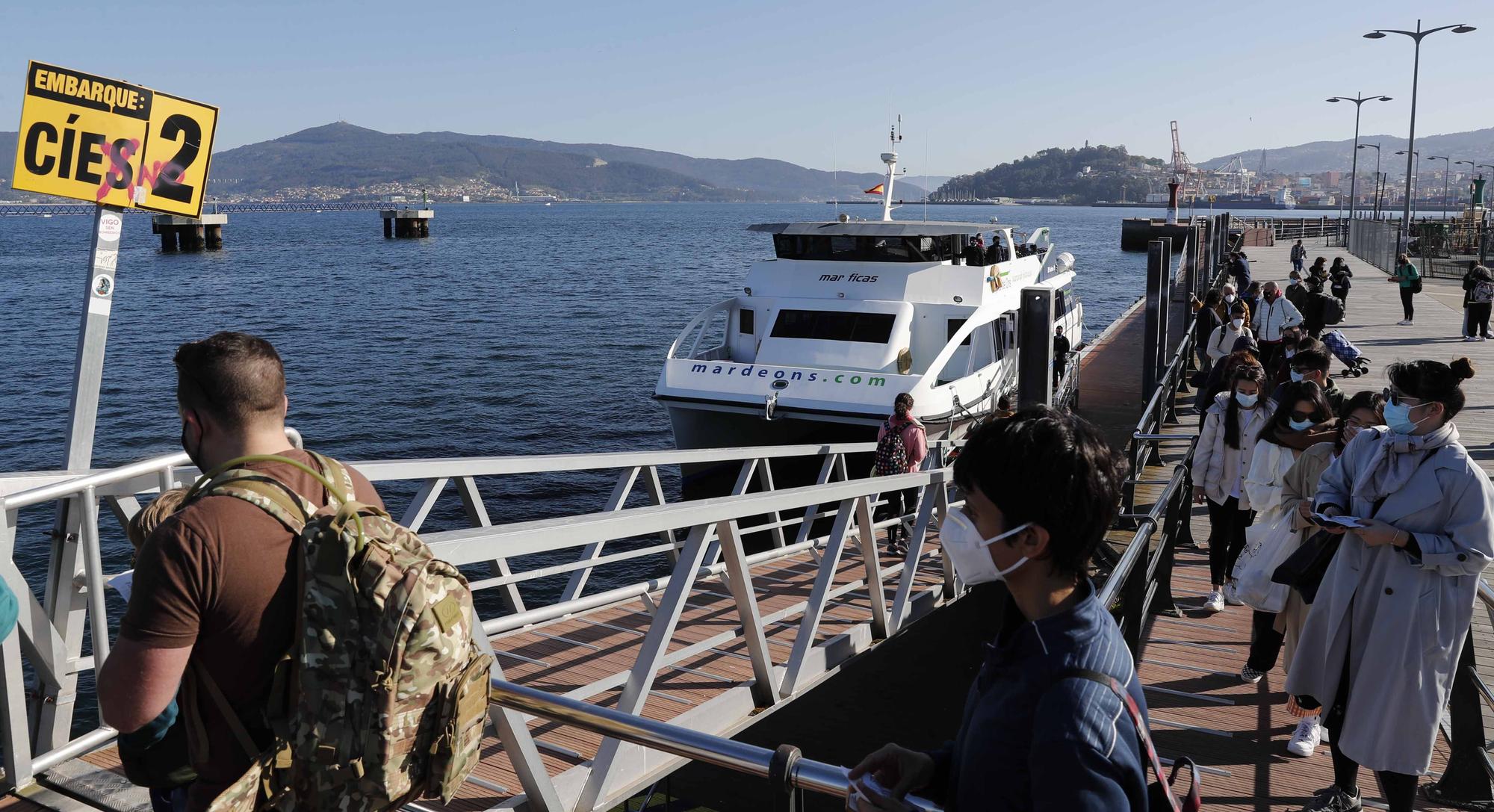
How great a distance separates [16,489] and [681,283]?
194 ft

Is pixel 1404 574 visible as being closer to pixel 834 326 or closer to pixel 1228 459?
pixel 1228 459

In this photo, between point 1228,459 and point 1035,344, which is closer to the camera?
point 1228,459

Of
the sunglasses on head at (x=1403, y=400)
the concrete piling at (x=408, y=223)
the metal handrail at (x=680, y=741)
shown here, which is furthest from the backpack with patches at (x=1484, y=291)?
the concrete piling at (x=408, y=223)

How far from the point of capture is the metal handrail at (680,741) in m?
2.27

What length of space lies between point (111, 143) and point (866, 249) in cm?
1428

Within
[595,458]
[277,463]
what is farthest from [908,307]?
[277,463]

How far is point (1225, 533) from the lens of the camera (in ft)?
22.8

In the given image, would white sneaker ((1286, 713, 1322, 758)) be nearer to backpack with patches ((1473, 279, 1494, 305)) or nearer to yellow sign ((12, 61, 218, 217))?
yellow sign ((12, 61, 218, 217))

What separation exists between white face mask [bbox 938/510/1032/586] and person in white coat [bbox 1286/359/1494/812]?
252 cm

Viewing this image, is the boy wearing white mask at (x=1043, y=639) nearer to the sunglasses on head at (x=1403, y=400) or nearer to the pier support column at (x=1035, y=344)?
the sunglasses on head at (x=1403, y=400)

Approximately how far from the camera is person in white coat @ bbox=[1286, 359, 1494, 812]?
3703 millimetres

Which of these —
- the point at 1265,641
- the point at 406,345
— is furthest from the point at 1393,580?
the point at 406,345

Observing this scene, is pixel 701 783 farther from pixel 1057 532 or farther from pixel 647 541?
pixel 647 541

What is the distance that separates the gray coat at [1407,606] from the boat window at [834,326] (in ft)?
40.2
